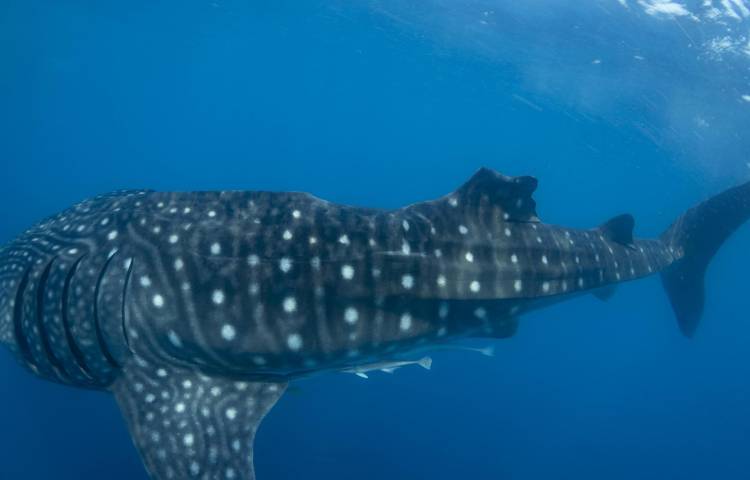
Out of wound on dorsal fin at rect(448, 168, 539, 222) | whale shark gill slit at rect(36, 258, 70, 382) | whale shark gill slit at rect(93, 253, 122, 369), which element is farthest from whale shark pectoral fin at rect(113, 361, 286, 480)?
wound on dorsal fin at rect(448, 168, 539, 222)

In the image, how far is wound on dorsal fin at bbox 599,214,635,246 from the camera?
664 centimetres

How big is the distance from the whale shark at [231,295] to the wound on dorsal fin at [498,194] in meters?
0.01

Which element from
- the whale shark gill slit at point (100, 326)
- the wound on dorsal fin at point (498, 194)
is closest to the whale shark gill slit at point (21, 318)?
the whale shark gill slit at point (100, 326)

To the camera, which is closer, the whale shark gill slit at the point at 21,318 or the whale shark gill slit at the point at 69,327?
the whale shark gill slit at the point at 69,327

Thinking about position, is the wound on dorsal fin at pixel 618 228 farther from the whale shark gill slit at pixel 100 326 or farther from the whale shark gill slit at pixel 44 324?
the whale shark gill slit at pixel 44 324

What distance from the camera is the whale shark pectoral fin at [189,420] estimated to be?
13.7 feet

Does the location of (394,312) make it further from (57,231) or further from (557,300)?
(57,231)

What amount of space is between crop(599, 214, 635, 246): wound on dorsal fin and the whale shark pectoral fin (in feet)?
15.2

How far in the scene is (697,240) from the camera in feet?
28.3

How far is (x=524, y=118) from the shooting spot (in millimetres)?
59938

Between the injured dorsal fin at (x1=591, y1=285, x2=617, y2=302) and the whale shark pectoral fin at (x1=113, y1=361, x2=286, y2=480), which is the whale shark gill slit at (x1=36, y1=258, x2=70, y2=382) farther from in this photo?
the injured dorsal fin at (x1=591, y1=285, x2=617, y2=302)

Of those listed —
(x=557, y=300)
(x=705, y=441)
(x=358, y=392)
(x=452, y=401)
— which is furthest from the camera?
(x=705, y=441)

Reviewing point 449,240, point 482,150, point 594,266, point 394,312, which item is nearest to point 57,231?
point 394,312

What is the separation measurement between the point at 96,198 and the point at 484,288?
394cm
